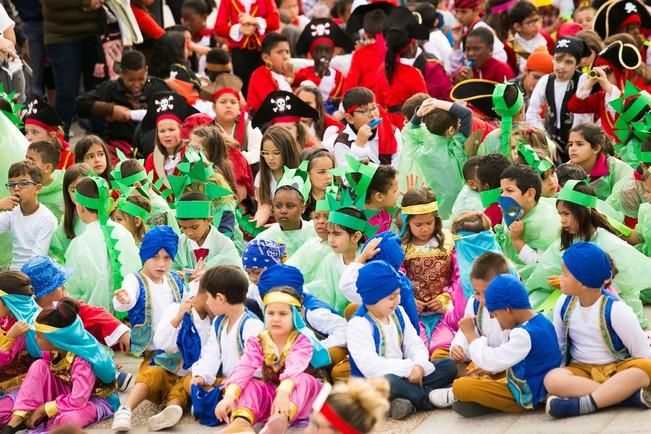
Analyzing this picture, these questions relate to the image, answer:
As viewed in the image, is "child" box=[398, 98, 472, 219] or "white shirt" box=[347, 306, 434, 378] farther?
"child" box=[398, 98, 472, 219]

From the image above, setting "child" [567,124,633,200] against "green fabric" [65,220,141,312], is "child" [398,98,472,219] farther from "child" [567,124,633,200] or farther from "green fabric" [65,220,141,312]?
"green fabric" [65,220,141,312]

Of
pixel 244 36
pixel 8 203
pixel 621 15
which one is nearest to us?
pixel 8 203

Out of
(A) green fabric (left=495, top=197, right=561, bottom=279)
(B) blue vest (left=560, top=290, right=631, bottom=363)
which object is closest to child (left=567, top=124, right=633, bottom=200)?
(A) green fabric (left=495, top=197, right=561, bottom=279)

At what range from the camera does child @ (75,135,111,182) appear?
977 cm

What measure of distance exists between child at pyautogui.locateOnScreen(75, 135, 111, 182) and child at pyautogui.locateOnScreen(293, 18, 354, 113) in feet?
10.3

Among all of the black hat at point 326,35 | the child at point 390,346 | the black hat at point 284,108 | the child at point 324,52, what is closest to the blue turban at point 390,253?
the child at point 390,346

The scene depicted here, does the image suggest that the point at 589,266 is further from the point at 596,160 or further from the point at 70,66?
the point at 70,66

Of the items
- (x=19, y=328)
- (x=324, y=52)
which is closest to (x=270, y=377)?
(x=19, y=328)

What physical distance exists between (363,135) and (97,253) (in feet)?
8.05

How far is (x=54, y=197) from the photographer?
9.62 meters

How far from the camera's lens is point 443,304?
7.70 meters

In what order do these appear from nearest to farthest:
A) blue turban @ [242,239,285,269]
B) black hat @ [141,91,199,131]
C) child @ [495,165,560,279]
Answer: blue turban @ [242,239,285,269]
child @ [495,165,560,279]
black hat @ [141,91,199,131]

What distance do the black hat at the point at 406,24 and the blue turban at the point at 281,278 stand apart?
4.80 m

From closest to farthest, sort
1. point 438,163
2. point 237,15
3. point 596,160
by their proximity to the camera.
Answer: point 596,160 < point 438,163 < point 237,15
